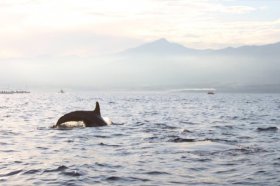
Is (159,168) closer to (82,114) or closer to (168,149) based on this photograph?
(168,149)

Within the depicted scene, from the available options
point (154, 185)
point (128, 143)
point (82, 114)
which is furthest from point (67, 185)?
point (82, 114)

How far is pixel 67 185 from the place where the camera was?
1330cm

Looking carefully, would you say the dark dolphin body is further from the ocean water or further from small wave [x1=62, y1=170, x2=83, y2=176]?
small wave [x1=62, y1=170, x2=83, y2=176]

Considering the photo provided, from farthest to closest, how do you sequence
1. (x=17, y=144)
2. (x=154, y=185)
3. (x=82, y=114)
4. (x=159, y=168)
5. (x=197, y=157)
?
(x=82, y=114) → (x=17, y=144) → (x=197, y=157) → (x=159, y=168) → (x=154, y=185)

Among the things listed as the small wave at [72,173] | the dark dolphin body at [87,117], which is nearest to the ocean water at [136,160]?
the small wave at [72,173]

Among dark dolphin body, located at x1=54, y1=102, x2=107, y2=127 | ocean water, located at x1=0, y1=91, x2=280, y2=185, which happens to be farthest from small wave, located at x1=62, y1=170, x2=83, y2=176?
dark dolphin body, located at x1=54, y1=102, x2=107, y2=127

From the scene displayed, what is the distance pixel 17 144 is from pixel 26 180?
8.82 meters

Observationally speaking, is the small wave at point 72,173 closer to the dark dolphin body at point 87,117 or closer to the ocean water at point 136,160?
the ocean water at point 136,160

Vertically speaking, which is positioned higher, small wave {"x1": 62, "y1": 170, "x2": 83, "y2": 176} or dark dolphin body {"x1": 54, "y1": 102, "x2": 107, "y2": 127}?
dark dolphin body {"x1": 54, "y1": 102, "x2": 107, "y2": 127}

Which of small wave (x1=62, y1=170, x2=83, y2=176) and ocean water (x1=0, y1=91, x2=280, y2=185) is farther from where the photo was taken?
small wave (x1=62, y1=170, x2=83, y2=176)

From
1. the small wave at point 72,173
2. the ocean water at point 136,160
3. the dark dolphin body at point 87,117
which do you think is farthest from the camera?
the dark dolphin body at point 87,117

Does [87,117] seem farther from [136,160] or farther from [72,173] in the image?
[72,173]

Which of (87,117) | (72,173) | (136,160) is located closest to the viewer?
(72,173)

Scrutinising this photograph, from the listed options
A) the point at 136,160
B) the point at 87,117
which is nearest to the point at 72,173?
the point at 136,160
